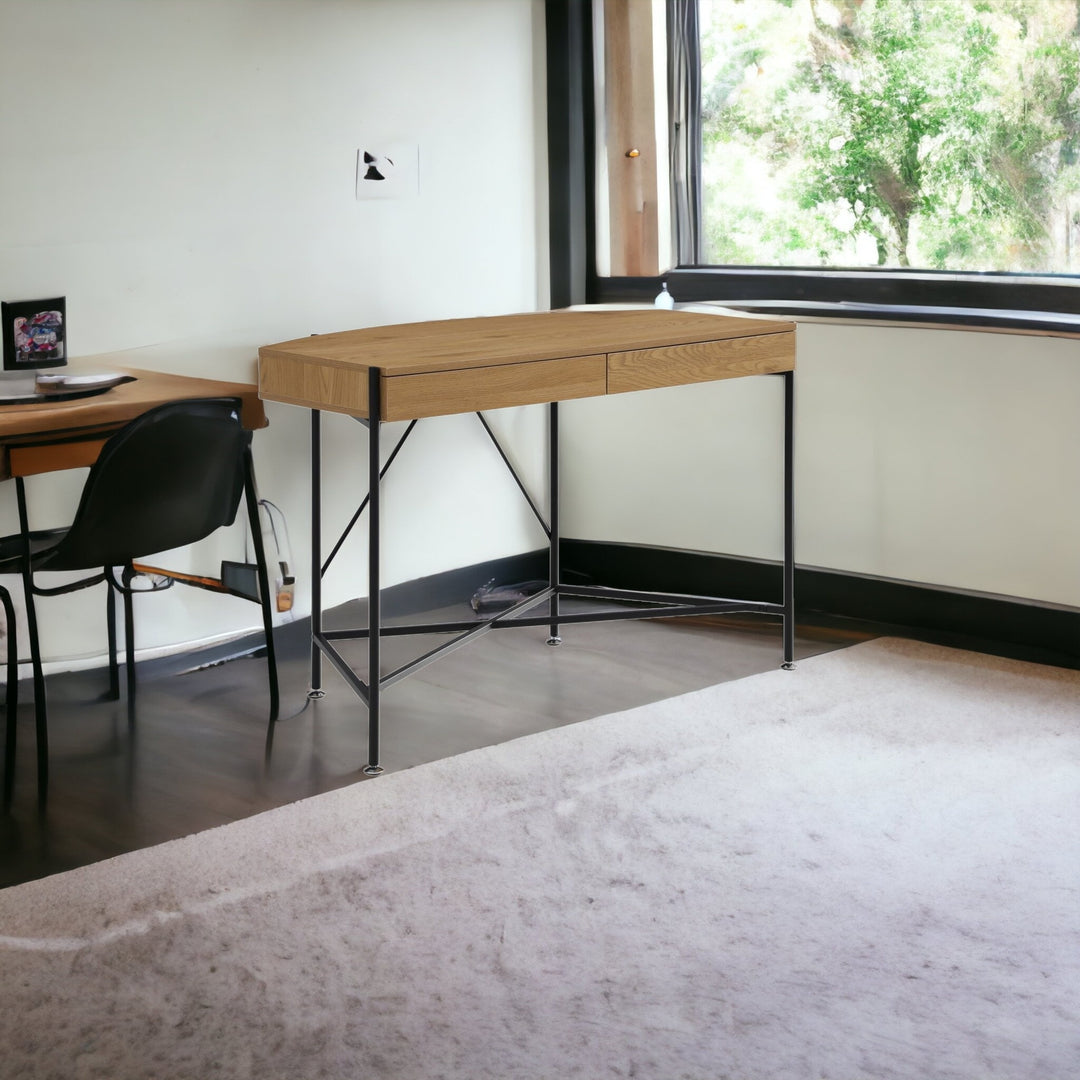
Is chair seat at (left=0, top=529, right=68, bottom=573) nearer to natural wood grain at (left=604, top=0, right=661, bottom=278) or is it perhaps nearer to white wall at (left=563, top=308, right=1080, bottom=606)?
white wall at (left=563, top=308, right=1080, bottom=606)

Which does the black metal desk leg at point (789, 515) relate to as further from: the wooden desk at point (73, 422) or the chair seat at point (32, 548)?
the chair seat at point (32, 548)

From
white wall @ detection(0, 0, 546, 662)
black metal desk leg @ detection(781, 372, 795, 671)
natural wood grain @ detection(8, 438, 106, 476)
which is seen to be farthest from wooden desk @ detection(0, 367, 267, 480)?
black metal desk leg @ detection(781, 372, 795, 671)

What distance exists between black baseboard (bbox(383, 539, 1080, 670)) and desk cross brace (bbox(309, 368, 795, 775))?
0.47 ft

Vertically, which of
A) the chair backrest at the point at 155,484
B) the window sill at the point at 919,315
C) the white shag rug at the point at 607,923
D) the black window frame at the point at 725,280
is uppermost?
the black window frame at the point at 725,280

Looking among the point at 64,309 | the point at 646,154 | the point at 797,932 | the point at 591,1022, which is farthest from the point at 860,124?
the point at 591,1022

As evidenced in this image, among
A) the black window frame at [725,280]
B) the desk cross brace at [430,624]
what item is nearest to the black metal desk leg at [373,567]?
the desk cross brace at [430,624]

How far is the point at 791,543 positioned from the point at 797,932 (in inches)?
57.5

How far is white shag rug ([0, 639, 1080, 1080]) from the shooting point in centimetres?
195

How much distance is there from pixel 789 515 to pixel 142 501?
1.54 metres

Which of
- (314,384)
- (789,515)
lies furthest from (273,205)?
(789,515)

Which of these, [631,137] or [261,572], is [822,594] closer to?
[631,137]

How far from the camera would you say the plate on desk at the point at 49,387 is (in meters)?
2.90

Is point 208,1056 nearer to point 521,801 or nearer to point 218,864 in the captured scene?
point 218,864

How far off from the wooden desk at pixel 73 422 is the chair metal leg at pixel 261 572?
0.42 ft
